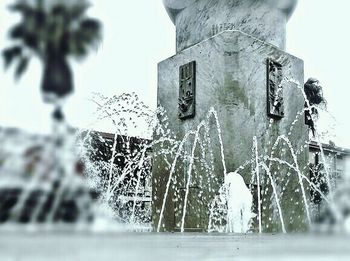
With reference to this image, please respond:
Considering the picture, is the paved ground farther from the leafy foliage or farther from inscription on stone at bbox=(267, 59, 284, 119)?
inscription on stone at bbox=(267, 59, 284, 119)

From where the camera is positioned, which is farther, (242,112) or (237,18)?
(237,18)

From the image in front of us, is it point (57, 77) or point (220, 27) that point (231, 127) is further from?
point (57, 77)

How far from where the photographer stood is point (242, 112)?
5.61m

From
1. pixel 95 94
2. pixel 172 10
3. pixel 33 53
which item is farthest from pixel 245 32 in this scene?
pixel 33 53

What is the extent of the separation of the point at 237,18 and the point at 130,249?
465cm

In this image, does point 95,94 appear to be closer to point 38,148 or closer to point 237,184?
point 237,184

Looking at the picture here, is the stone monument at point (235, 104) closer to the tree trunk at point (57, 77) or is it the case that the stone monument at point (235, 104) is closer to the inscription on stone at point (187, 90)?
the inscription on stone at point (187, 90)

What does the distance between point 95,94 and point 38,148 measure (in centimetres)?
546

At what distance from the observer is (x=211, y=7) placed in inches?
250

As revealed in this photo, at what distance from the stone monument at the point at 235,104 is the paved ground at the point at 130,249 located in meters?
2.92

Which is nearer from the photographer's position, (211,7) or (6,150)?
(6,150)

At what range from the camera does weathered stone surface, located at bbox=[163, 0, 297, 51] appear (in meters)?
6.24

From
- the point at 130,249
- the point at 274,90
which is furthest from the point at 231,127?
the point at 130,249

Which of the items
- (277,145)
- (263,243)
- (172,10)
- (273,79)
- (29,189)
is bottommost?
(263,243)
